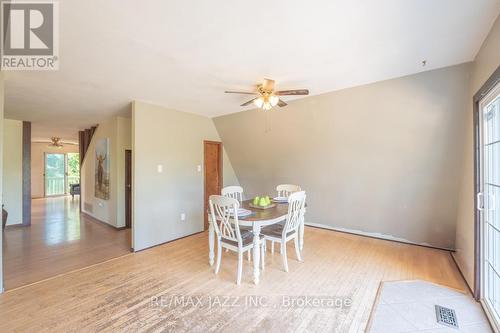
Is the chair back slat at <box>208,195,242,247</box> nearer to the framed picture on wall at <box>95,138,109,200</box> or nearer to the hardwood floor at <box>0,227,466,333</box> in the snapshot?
the hardwood floor at <box>0,227,466,333</box>

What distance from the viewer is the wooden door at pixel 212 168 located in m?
5.01

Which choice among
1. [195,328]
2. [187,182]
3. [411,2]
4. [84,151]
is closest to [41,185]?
[84,151]

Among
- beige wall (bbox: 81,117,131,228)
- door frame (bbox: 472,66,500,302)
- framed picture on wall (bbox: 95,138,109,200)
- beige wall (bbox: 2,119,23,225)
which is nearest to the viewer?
door frame (bbox: 472,66,500,302)

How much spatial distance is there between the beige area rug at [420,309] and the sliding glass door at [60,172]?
12.5 metres

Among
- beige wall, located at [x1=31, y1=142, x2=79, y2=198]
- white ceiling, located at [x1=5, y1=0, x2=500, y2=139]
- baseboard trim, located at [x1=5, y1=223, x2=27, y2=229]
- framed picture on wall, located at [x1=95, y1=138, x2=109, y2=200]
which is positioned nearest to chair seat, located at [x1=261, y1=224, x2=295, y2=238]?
white ceiling, located at [x1=5, y1=0, x2=500, y2=139]

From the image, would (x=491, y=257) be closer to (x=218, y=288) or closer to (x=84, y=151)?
(x=218, y=288)

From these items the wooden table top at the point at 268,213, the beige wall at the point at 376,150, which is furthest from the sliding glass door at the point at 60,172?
the wooden table top at the point at 268,213

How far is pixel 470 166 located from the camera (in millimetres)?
2559

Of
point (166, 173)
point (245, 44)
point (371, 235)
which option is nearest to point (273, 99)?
point (245, 44)

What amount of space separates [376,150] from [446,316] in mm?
2235

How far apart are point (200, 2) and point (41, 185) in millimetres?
11869

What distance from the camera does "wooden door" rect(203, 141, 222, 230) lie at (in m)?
5.01

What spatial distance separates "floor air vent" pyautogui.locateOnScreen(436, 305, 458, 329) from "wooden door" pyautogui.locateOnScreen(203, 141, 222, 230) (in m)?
3.93

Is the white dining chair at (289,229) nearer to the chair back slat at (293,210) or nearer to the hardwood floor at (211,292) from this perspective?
the chair back slat at (293,210)
